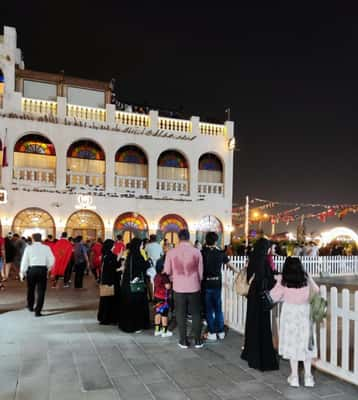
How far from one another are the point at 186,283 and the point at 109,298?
7.52 ft

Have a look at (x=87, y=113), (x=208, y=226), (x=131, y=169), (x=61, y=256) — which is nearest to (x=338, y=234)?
(x=208, y=226)

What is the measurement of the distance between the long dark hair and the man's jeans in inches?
78.8

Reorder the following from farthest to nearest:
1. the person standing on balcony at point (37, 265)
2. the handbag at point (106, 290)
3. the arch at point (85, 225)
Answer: the arch at point (85, 225) < the person standing on balcony at point (37, 265) < the handbag at point (106, 290)

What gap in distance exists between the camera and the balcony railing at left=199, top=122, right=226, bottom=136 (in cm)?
2431

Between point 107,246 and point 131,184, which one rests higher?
point 131,184

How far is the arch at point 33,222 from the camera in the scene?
20.2 metres

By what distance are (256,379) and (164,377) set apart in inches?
44.1

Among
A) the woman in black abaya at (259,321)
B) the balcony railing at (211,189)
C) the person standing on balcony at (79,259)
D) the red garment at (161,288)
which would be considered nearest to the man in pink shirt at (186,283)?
the red garment at (161,288)

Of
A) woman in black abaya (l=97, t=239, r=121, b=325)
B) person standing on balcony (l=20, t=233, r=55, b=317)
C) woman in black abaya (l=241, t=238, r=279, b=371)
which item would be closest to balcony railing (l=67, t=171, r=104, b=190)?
person standing on balcony (l=20, t=233, r=55, b=317)

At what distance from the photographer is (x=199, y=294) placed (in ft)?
20.4

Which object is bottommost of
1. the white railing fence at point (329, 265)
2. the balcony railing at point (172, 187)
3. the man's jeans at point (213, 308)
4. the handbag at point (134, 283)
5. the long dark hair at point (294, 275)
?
the white railing fence at point (329, 265)

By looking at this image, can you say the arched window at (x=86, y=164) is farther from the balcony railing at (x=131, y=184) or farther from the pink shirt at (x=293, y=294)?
the pink shirt at (x=293, y=294)

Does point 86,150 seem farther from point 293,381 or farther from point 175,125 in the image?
point 293,381

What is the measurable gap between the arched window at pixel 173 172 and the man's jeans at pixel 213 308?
16.9 m
